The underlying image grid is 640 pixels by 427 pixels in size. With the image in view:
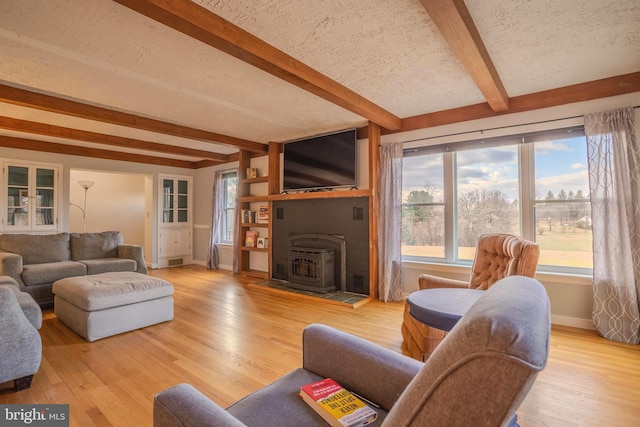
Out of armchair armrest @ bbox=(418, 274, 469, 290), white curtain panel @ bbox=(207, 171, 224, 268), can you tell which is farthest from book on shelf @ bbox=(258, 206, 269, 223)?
armchair armrest @ bbox=(418, 274, 469, 290)

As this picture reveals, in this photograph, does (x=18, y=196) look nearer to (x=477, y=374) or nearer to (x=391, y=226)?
(x=391, y=226)

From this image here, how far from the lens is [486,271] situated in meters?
2.72

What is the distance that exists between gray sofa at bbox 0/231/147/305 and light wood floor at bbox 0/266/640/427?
427 mm

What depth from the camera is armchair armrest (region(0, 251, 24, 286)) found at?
3.49m

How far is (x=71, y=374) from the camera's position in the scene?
2.18 meters

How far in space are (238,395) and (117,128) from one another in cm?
436

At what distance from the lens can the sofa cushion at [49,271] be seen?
3592mm

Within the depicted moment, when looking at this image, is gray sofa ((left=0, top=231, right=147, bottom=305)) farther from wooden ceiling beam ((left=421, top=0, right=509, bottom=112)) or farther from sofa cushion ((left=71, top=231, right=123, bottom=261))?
wooden ceiling beam ((left=421, top=0, right=509, bottom=112))

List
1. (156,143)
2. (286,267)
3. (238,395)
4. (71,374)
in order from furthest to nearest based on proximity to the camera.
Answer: (156,143) → (286,267) → (71,374) → (238,395)

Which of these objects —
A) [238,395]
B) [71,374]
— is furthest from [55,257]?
[238,395]

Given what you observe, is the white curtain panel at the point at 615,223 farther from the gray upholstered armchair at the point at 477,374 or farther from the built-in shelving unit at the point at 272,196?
the gray upholstered armchair at the point at 477,374

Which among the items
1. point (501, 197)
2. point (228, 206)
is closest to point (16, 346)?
point (501, 197)

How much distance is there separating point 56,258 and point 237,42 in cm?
417

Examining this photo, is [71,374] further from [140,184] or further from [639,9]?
[140,184]
